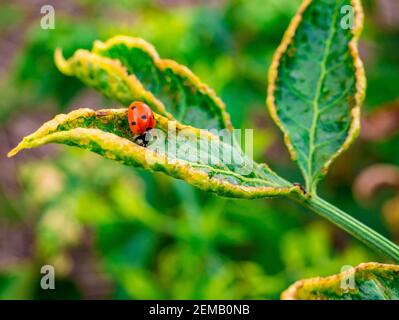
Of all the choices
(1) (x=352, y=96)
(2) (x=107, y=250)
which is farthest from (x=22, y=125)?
(1) (x=352, y=96)

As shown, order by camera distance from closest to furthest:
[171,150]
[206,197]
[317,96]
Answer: [171,150], [317,96], [206,197]

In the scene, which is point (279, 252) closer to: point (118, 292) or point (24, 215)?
point (118, 292)

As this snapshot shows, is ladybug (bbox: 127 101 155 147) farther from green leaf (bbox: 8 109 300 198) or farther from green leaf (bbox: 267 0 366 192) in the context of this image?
green leaf (bbox: 267 0 366 192)

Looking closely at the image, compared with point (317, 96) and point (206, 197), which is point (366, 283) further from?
point (206, 197)

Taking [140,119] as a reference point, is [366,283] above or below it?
below

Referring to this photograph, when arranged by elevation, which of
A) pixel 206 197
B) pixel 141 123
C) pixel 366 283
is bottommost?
pixel 366 283

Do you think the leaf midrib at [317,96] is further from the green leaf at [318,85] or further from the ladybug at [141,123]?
the ladybug at [141,123]

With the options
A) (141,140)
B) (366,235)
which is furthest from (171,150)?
(366,235)
